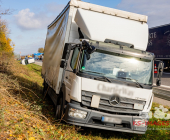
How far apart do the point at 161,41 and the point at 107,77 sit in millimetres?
22499

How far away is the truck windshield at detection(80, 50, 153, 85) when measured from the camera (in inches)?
196

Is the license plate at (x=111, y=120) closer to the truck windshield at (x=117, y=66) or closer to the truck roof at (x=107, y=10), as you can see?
the truck windshield at (x=117, y=66)

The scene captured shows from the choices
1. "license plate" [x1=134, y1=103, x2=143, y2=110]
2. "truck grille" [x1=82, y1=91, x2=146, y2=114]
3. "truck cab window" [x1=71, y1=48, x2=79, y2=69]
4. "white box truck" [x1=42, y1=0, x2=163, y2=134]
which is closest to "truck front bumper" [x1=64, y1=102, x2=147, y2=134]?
"white box truck" [x1=42, y1=0, x2=163, y2=134]

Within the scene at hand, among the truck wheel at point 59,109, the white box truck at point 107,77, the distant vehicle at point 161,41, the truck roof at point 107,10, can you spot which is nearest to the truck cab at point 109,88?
the white box truck at point 107,77

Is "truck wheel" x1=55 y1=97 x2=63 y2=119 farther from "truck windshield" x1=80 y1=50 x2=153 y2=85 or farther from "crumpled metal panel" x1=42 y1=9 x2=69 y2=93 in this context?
"truck windshield" x1=80 y1=50 x2=153 y2=85

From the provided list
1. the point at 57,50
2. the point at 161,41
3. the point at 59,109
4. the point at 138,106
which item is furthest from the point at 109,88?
the point at 161,41

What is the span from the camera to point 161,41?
2520cm

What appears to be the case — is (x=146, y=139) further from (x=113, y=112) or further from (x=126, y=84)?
(x=126, y=84)

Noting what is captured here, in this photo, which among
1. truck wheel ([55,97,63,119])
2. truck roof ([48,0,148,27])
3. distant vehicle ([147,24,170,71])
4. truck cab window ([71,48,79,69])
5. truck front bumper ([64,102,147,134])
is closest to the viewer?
truck front bumper ([64,102,147,134])

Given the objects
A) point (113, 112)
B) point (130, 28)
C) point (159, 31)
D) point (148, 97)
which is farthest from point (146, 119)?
point (159, 31)

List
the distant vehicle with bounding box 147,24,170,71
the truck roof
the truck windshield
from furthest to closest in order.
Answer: the distant vehicle with bounding box 147,24,170,71 → the truck roof → the truck windshield

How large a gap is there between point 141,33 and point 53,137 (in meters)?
3.78

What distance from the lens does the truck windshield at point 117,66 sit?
498 cm

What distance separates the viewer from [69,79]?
5.42m
